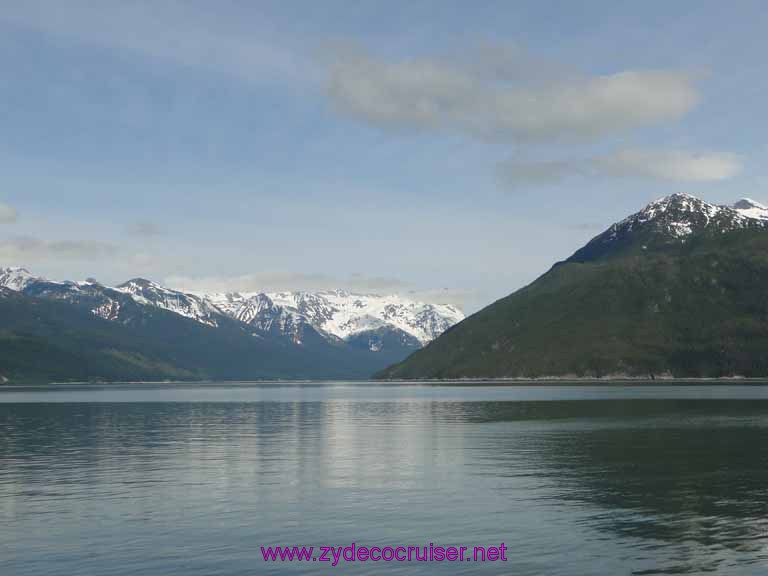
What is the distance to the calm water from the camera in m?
42.3

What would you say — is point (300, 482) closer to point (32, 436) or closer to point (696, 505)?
point (696, 505)

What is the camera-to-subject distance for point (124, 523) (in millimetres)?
51906

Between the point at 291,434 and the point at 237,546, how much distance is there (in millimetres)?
78063

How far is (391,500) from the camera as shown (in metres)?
60.4

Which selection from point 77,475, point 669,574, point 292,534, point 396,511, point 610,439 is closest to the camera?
point 669,574

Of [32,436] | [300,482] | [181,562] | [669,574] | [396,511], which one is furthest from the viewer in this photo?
[32,436]

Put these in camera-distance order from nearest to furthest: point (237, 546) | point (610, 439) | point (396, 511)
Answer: point (237, 546)
point (396, 511)
point (610, 439)

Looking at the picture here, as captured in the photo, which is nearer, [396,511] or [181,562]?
[181,562]

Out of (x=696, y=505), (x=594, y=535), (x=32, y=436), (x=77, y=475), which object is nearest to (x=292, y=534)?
(x=594, y=535)

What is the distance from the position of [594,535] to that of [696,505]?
12.8m

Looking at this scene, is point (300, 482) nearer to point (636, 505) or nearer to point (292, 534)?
point (292, 534)

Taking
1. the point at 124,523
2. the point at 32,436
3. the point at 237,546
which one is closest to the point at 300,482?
the point at 124,523

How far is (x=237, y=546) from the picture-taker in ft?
149

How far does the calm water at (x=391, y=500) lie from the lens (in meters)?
42.3
